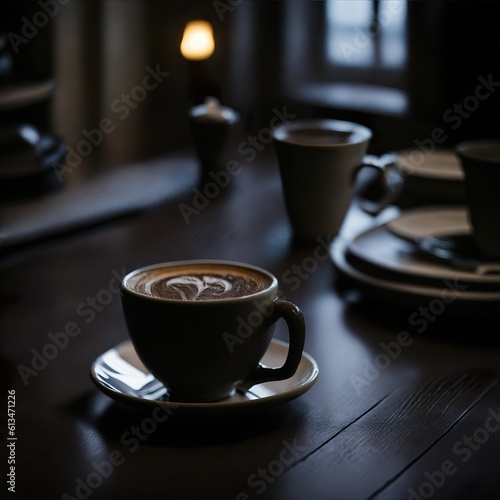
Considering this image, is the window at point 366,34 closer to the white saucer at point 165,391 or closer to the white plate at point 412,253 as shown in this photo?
the white plate at point 412,253

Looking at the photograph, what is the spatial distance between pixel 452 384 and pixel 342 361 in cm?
10

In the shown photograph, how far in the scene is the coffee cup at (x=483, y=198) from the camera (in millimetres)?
894

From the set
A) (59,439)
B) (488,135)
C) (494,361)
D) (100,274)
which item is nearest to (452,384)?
(494,361)

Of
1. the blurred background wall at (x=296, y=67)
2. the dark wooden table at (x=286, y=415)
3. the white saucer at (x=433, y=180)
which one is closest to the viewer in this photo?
the dark wooden table at (x=286, y=415)

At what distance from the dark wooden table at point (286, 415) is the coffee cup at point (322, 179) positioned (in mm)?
107

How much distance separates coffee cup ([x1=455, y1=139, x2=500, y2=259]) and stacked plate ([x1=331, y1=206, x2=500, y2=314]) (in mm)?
23

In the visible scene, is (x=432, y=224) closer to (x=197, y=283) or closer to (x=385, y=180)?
(x=385, y=180)

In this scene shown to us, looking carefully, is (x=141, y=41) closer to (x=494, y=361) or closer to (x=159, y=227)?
(x=159, y=227)

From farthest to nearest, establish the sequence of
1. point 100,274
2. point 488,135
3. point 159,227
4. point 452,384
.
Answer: point 488,135 < point 159,227 < point 100,274 < point 452,384

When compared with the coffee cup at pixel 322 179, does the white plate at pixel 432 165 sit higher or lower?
lower

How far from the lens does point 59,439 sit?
64 centimetres

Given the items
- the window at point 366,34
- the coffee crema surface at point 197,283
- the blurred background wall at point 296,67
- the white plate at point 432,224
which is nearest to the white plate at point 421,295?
the white plate at point 432,224

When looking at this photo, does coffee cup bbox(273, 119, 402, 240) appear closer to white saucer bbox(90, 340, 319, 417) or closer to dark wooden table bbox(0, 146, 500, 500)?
dark wooden table bbox(0, 146, 500, 500)

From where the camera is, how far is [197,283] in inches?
28.0
